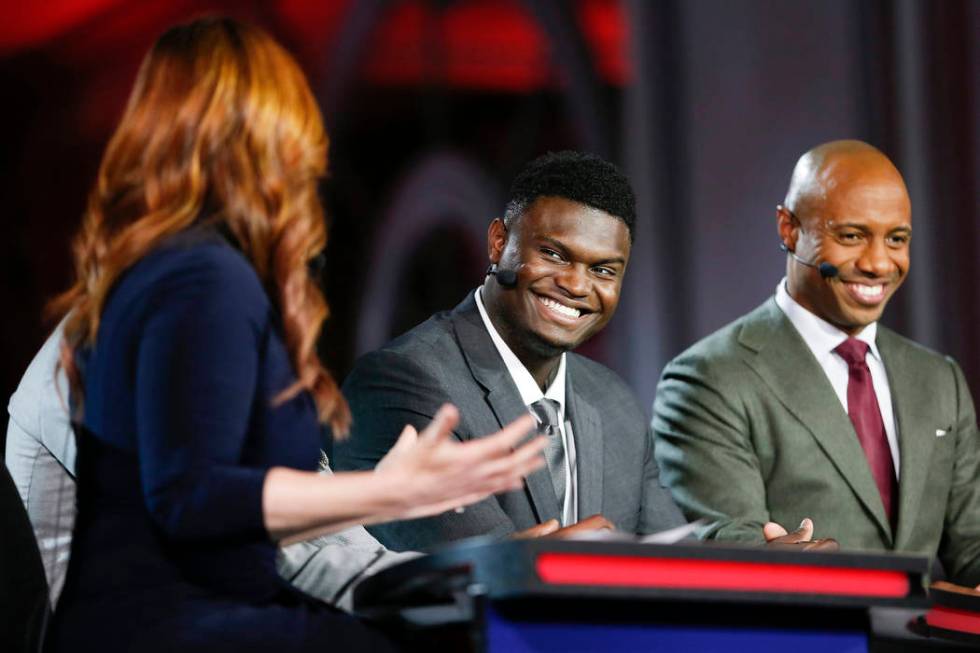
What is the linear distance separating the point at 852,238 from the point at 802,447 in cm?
43

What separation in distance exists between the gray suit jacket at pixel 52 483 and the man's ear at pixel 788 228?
1.43 metres

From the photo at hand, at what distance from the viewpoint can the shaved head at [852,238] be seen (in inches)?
107

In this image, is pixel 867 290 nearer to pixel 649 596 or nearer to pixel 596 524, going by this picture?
pixel 596 524

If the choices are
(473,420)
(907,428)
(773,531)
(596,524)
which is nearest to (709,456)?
(773,531)

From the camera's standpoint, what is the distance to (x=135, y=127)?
1.51m

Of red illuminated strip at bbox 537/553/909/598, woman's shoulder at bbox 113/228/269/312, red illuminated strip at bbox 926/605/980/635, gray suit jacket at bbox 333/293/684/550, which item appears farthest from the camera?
gray suit jacket at bbox 333/293/684/550

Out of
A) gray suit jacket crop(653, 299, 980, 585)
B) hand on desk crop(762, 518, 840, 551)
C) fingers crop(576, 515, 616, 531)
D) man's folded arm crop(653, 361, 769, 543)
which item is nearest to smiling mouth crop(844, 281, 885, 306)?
gray suit jacket crop(653, 299, 980, 585)

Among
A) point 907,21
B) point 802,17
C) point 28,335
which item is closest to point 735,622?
point 907,21

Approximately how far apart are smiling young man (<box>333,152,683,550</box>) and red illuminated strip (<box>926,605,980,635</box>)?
60 centimetres

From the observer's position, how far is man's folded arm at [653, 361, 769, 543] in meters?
2.59

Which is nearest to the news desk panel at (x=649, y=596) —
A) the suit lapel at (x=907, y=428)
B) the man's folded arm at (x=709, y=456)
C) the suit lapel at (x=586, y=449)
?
the suit lapel at (x=586, y=449)

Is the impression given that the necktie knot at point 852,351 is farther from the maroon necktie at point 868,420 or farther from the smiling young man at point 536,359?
the smiling young man at point 536,359

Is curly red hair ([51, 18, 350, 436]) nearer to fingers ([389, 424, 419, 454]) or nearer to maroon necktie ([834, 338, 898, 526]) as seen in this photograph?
fingers ([389, 424, 419, 454])

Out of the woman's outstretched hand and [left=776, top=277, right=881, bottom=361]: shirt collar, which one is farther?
[left=776, top=277, right=881, bottom=361]: shirt collar
